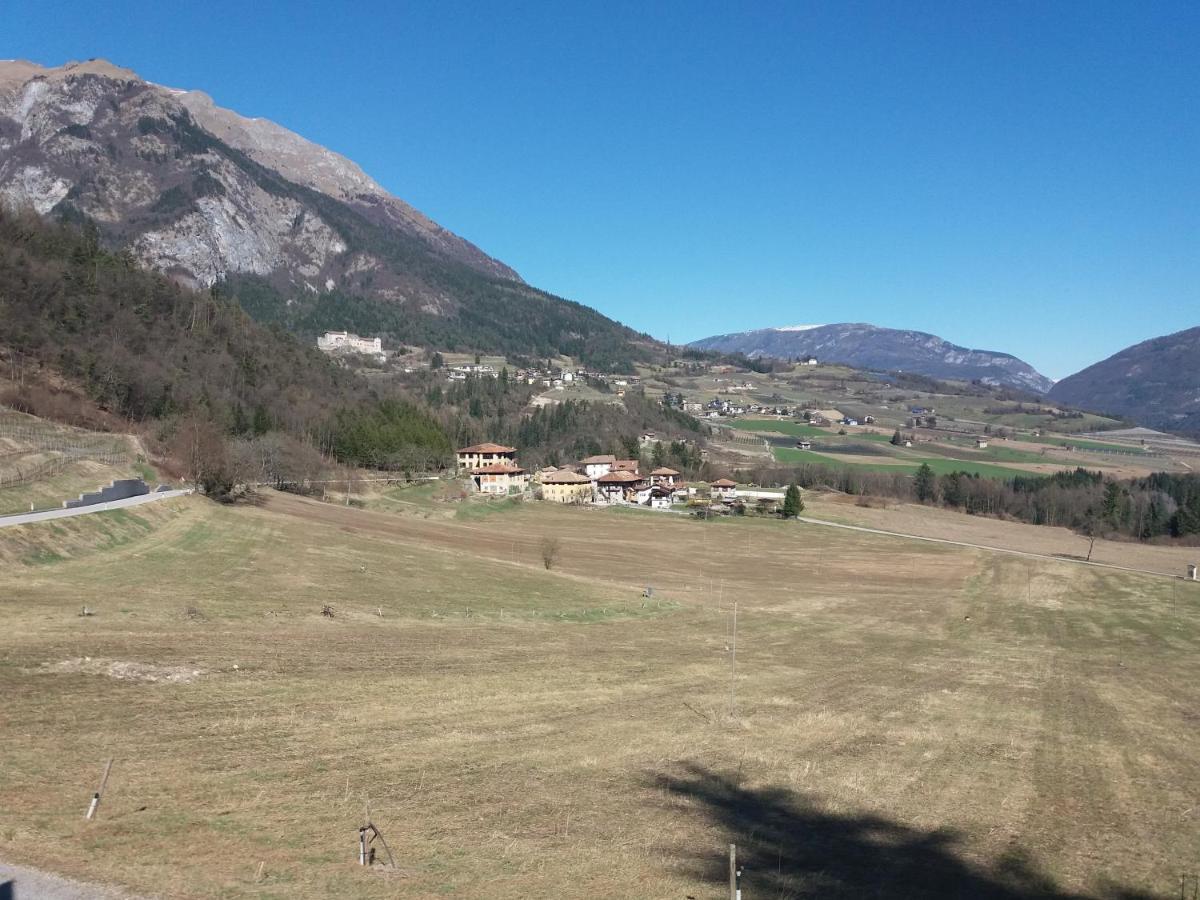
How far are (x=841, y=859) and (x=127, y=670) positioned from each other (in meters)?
17.9

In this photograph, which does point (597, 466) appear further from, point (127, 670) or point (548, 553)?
point (127, 670)

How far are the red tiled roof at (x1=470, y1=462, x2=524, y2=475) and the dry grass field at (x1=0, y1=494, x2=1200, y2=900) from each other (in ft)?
255

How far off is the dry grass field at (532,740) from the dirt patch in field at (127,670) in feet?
0.30

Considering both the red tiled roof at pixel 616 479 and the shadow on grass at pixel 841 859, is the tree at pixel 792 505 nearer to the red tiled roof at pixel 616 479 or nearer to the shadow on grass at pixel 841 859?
the red tiled roof at pixel 616 479

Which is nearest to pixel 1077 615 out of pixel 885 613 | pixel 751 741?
pixel 885 613

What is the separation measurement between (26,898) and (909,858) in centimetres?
1415

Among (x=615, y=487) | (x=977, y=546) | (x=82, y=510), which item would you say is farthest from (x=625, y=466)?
(x=82, y=510)

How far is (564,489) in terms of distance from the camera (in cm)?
12094

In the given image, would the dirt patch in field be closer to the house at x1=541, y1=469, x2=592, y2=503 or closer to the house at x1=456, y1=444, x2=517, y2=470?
the house at x1=541, y1=469, x2=592, y2=503

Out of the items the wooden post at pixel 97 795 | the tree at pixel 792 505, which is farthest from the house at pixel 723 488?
the wooden post at pixel 97 795

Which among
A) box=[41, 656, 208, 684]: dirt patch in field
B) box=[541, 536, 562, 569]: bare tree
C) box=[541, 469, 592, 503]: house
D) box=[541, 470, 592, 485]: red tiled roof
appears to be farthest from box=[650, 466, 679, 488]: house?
box=[41, 656, 208, 684]: dirt patch in field

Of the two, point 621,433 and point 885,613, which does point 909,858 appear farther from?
point 621,433

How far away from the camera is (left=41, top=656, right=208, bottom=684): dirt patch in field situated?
64.8ft

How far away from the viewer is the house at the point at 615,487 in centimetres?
12369
